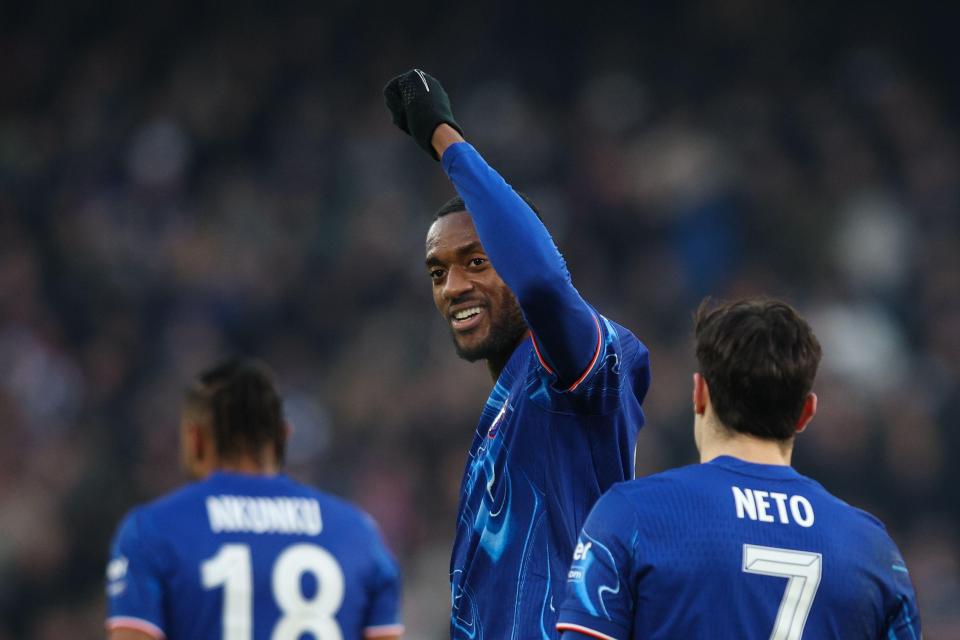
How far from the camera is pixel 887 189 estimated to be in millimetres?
11789

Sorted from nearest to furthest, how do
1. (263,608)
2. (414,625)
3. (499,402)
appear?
(499,402) < (263,608) < (414,625)

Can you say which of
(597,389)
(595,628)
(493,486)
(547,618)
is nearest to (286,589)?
(493,486)

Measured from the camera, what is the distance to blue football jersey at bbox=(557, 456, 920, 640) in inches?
101

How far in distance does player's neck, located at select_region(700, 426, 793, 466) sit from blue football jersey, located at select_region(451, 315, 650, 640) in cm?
36

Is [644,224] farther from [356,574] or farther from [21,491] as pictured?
[356,574]

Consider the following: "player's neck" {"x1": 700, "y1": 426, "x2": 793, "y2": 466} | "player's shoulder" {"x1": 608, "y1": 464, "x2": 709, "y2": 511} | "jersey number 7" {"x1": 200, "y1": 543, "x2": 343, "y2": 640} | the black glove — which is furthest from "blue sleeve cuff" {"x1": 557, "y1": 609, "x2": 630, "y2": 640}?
"jersey number 7" {"x1": 200, "y1": 543, "x2": 343, "y2": 640}

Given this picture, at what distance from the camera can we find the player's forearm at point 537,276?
9.67 ft

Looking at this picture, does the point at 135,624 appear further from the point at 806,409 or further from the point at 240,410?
the point at 806,409

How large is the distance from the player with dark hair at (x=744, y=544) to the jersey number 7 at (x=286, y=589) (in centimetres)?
137

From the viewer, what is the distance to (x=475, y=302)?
346 cm

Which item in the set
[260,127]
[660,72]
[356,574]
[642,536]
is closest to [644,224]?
[660,72]

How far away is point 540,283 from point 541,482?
496 mm

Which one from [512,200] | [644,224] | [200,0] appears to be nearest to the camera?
[512,200]

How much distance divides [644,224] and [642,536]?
923 centimetres
